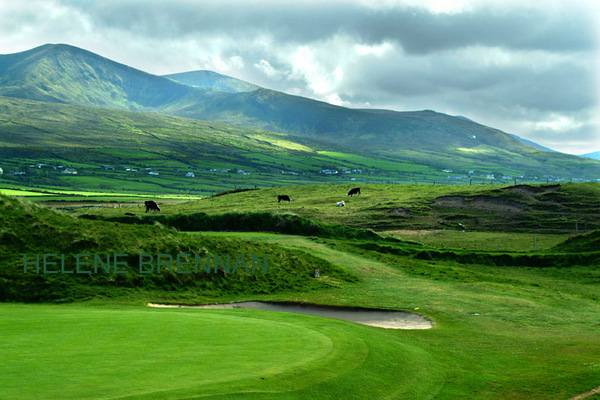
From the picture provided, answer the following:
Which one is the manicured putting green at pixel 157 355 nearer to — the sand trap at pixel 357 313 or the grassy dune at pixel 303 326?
the grassy dune at pixel 303 326

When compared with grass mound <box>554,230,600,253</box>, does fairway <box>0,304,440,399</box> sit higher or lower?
higher

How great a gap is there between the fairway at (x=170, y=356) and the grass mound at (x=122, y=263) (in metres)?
9.89

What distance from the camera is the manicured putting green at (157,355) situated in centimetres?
1002

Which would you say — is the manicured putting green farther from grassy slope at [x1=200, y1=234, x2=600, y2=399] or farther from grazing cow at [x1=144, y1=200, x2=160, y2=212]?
grazing cow at [x1=144, y1=200, x2=160, y2=212]

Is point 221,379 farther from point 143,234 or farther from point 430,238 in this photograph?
point 430,238

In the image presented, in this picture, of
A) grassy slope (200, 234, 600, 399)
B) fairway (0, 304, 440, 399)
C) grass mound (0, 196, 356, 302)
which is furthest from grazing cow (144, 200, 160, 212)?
fairway (0, 304, 440, 399)

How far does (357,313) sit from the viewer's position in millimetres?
29125

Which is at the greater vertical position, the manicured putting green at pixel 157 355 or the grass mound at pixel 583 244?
the manicured putting green at pixel 157 355

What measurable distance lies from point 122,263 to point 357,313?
48.6 ft

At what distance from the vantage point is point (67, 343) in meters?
13.3

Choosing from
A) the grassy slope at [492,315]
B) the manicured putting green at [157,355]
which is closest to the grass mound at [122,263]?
the grassy slope at [492,315]

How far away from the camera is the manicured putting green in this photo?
32.9 ft

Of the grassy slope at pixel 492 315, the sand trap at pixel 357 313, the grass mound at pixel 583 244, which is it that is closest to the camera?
the grassy slope at pixel 492 315

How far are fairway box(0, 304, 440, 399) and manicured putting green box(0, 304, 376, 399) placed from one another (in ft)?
0.07
